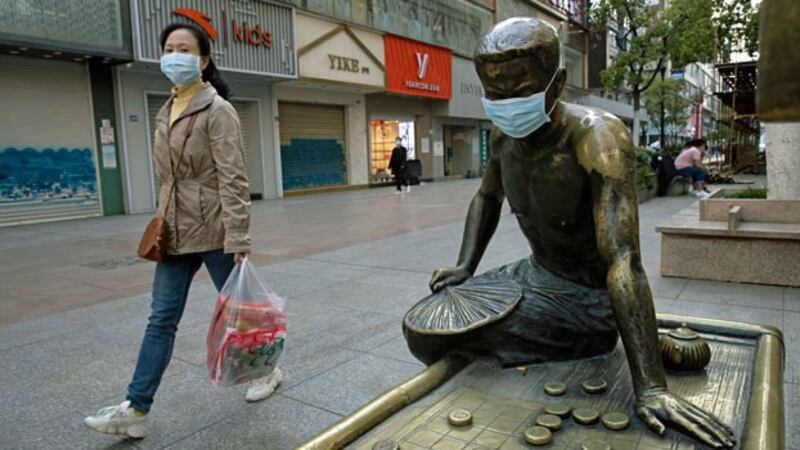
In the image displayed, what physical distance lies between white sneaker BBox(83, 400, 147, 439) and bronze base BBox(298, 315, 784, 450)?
154 centimetres

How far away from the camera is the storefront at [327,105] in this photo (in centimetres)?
1738

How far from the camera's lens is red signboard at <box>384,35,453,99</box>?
20538 millimetres

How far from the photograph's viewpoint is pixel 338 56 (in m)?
18.0

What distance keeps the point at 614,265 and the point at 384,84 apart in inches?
750

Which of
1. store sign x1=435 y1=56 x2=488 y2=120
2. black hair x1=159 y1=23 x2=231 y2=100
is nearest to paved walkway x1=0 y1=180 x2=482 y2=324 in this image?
black hair x1=159 y1=23 x2=231 y2=100

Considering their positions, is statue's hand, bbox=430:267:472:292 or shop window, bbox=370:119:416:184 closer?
statue's hand, bbox=430:267:472:292

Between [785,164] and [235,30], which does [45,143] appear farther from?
[785,164]

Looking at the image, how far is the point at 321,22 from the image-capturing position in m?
17.5

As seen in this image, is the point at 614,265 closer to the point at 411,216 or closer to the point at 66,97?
the point at 411,216

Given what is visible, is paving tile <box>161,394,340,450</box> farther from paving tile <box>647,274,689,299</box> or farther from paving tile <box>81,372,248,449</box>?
paving tile <box>647,274,689,299</box>

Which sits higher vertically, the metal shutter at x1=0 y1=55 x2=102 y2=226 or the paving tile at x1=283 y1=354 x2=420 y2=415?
the metal shutter at x1=0 y1=55 x2=102 y2=226

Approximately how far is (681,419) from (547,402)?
16.0 inches

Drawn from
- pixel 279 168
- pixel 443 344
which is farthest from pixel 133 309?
pixel 279 168

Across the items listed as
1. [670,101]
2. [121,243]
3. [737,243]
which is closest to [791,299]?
[737,243]
